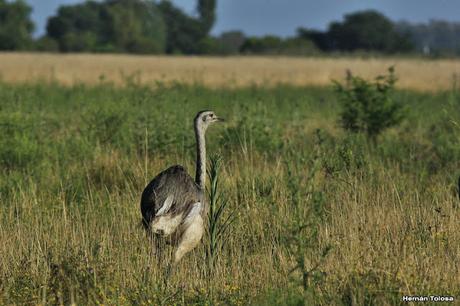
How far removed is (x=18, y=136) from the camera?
11.9 meters

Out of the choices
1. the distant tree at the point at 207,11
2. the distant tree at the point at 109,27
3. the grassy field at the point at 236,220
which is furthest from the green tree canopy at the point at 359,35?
the grassy field at the point at 236,220

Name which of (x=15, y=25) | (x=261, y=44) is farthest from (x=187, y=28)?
(x=15, y=25)

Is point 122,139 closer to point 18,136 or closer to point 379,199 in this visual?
point 18,136

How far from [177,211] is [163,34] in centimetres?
10158

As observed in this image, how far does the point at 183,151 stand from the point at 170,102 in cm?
443

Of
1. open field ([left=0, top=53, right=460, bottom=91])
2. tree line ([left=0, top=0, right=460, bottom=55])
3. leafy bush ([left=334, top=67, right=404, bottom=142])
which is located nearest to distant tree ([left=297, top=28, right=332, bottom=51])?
tree line ([left=0, top=0, right=460, bottom=55])

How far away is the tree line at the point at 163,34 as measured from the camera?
7875cm

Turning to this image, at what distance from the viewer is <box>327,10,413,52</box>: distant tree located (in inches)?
3696

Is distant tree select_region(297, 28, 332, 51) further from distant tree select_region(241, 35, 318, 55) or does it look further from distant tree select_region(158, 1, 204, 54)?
distant tree select_region(158, 1, 204, 54)

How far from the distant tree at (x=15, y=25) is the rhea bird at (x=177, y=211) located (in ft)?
217

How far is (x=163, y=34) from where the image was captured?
353 ft

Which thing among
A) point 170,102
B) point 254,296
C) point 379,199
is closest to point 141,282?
point 254,296

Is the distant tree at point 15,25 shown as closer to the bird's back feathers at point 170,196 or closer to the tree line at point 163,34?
the tree line at point 163,34

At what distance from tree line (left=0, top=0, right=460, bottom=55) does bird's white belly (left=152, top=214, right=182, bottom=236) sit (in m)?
63.4
